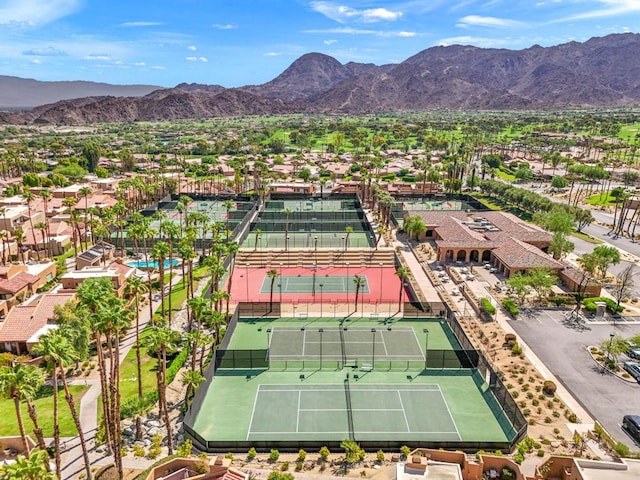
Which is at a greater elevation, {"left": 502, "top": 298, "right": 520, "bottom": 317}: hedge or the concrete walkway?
{"left": 502, "top": 298, "right": 520, "bottom": 317}: hedge

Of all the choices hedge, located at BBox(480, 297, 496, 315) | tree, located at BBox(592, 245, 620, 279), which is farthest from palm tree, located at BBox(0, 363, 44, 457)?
tree, located at BBox(592, 245, 620, 279)

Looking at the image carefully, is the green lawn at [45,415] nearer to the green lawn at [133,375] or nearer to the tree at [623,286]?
the green lawn at [133,375]

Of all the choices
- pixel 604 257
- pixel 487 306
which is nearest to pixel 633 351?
pixel 487 306

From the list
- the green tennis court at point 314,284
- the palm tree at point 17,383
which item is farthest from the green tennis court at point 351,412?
the green tennis court at point 314,284

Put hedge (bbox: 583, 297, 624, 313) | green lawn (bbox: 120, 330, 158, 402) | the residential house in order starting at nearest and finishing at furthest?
green lawn (bbox: 120, 330, 158, 402) < the residential house < hedge (bbox: 583, 297, 624, 313)

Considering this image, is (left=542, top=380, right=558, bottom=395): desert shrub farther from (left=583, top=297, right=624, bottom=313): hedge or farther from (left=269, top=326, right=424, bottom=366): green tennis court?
(left=583, top=297, right=624, bottom=313): hedge

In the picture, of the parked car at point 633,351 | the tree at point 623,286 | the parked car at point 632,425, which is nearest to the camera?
the parked car at point 632,425
